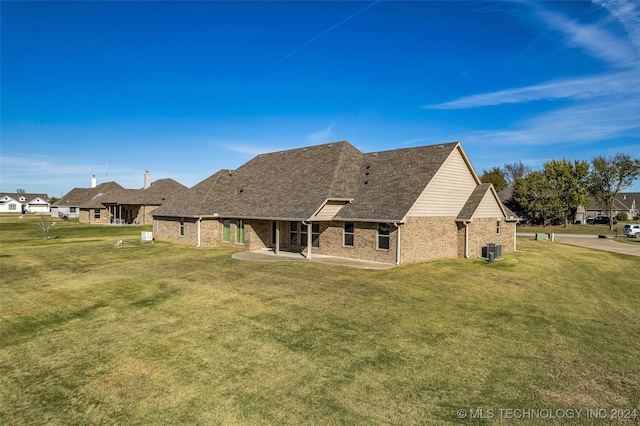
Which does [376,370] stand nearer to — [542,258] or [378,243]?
[378,243]

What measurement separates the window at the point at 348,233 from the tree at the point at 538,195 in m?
49.9

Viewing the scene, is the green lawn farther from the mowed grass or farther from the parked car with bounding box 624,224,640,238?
the mowed grass

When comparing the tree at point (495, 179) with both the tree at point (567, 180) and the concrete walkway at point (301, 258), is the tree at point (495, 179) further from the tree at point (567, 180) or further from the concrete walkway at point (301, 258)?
the concrete walkway at point (301, 258)

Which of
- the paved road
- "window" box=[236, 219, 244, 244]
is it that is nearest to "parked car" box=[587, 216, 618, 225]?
the paved road

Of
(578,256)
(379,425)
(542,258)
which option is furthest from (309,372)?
(578,256)

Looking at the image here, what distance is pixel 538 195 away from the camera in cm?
5866

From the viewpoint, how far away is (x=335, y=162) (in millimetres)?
25719

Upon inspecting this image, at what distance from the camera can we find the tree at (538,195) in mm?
57844

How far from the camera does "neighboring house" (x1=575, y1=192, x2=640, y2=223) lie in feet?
227

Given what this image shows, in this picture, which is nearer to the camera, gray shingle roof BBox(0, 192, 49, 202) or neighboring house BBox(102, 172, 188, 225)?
neighboring house BBox(102, 172, 188, 225)

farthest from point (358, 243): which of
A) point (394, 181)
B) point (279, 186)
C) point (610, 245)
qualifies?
point (610, 245)

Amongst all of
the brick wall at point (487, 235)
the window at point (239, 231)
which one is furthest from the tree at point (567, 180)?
the window at point (239, 231)

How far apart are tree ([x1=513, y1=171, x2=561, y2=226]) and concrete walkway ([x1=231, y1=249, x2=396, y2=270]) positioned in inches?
1999

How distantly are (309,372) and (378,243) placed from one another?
13.4 m
